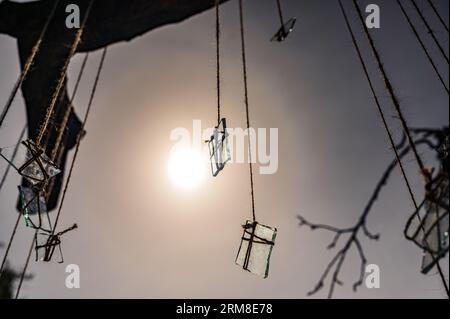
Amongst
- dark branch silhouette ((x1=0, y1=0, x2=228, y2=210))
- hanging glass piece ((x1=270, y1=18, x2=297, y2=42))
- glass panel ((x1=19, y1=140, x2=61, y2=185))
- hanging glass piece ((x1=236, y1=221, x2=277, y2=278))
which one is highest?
→ dark branch silhouette ((x1=0, y1=0, x2=228, y2=210))

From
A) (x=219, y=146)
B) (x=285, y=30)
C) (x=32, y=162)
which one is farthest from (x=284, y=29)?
(x=32, y=162)

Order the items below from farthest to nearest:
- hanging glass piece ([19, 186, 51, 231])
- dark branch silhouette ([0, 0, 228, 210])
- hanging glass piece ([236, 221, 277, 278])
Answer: dark branch silhouette ([0, 0, 228, 210]) < hanging glass piece ([19, 186, 51, 231]) < hanging glass piece ([236, 221, 277, 278])

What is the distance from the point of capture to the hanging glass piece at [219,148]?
2.93 metres

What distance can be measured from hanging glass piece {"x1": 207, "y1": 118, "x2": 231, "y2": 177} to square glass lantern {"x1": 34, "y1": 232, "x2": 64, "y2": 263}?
241cm

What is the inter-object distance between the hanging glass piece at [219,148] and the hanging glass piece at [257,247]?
0.65 metres

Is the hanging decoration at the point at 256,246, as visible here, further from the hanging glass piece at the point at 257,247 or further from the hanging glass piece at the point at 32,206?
the hanging glass piece at the point at 32,206

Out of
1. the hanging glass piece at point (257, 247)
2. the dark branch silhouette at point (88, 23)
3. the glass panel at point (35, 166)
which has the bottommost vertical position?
the hanging glass piece at point (257, 247)

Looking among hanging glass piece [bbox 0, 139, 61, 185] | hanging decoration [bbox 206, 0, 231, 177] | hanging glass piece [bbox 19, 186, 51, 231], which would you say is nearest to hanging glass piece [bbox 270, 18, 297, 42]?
hanging decoration [bbox 206, 0, 231, 177]

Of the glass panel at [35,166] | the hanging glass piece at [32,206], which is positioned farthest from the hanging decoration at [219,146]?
the hanging glass piece at [32,206]

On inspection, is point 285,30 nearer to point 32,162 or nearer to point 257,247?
point 257,247

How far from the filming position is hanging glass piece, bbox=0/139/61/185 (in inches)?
115

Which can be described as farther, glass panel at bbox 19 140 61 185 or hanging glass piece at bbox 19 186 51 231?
hanging glass piece at bbox 19 186 51 231

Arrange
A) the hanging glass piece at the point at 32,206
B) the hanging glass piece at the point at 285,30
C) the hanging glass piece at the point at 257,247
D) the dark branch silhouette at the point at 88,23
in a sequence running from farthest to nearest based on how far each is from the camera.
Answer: the dark branch silhouette at the point at 88,23, the hanging glass piece at the point at 285,30, the hanging glass piece at the point at 32,206, the hanging glass piece at the point at 257,247

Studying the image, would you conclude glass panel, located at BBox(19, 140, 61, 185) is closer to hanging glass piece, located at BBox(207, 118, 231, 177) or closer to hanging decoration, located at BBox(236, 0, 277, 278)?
hanging glass piece, located at BBox(207, 118, 231, 177)
